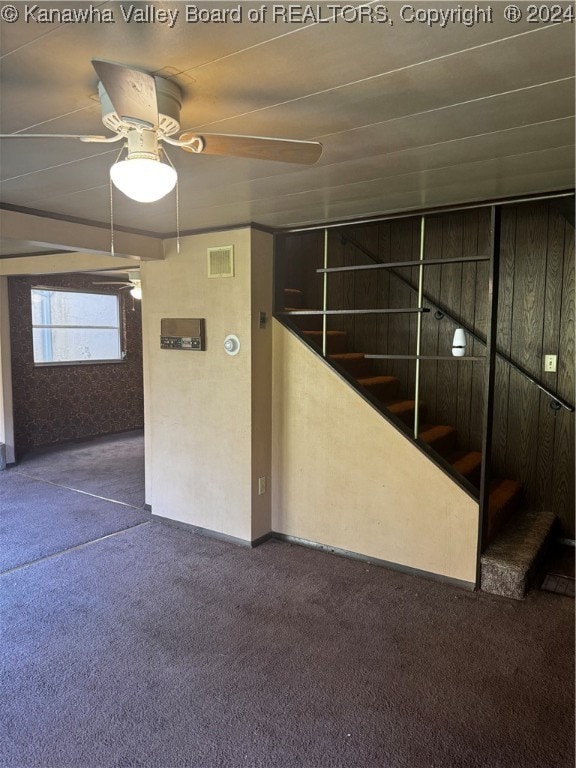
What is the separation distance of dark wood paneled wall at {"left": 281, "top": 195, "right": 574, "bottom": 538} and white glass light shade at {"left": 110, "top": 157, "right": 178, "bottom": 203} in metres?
2.27

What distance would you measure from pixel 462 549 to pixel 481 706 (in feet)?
3.49

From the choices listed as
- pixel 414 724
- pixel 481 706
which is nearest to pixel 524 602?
pixel 481 706

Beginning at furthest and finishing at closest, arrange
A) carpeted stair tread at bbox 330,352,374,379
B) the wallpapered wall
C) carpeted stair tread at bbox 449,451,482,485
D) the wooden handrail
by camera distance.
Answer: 1. the wallpapered wall
2. carpeted stair tread at bbox 330,352,374,379
3. the wooden handrail
4. carpeted stair tread at bbox 449,451,482,485

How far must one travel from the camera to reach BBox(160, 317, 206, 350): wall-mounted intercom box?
375 centimetres

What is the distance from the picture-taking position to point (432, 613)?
2.80m

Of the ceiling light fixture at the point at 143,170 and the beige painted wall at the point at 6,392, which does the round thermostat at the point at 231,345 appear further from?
the beige painted wall at the point at 6,392

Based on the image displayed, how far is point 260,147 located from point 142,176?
367 mm

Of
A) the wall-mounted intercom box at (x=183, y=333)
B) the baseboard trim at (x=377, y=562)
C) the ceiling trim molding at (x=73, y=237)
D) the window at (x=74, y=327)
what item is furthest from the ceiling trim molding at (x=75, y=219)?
the window at (x=74, y=327)

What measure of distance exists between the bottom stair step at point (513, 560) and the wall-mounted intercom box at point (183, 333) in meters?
2.40

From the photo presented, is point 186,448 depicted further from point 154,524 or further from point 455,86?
point 455,86

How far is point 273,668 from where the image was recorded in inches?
92.0

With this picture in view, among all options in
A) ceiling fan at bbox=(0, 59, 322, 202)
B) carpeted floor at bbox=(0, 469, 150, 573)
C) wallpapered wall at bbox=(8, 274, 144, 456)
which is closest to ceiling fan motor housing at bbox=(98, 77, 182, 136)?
ceiling fan at bbox=(0, 59, 322, 202)

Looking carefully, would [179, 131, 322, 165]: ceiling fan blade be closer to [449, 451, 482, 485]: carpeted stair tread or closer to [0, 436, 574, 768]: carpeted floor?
[0, 436, 574, 768]: carpeted floor

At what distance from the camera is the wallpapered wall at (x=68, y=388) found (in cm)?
625
